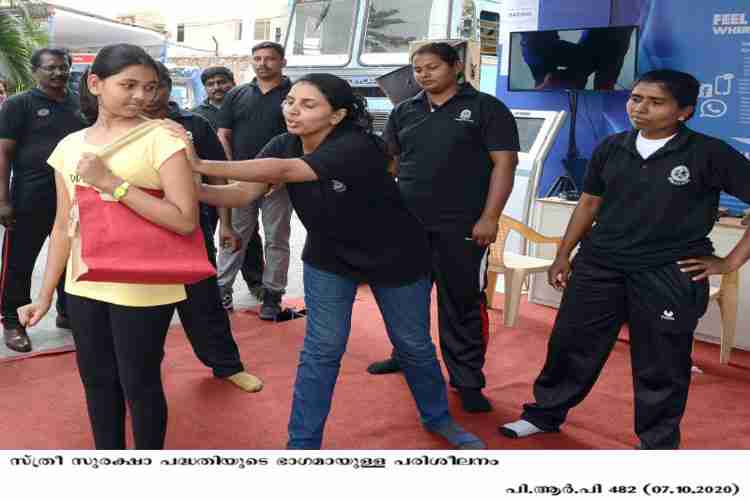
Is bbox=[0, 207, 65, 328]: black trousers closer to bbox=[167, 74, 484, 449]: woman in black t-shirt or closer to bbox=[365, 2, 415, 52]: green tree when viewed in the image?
bbox=[167, 74, 484, 449]: woman in black t-shirt

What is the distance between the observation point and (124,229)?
1911 millimetres

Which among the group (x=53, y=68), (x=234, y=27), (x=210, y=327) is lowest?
(x=210, y=327)

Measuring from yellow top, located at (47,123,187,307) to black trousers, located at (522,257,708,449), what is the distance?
144 cm

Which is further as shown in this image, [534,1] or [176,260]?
[534,1]

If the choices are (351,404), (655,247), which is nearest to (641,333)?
(655,247)

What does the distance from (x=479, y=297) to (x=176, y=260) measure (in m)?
1.65

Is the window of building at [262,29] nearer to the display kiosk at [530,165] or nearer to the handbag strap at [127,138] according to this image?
the display kiosk at [530,165]

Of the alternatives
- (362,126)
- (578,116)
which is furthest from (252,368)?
(578,116)

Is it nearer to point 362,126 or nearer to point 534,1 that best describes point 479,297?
point 362,126

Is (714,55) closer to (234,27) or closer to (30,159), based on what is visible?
(30,159)

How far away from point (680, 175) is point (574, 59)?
A: 3.08 meters

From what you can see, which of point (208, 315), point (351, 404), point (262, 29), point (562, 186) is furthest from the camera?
point (262, 29)

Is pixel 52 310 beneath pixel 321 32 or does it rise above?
beneath

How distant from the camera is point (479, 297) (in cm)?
332
